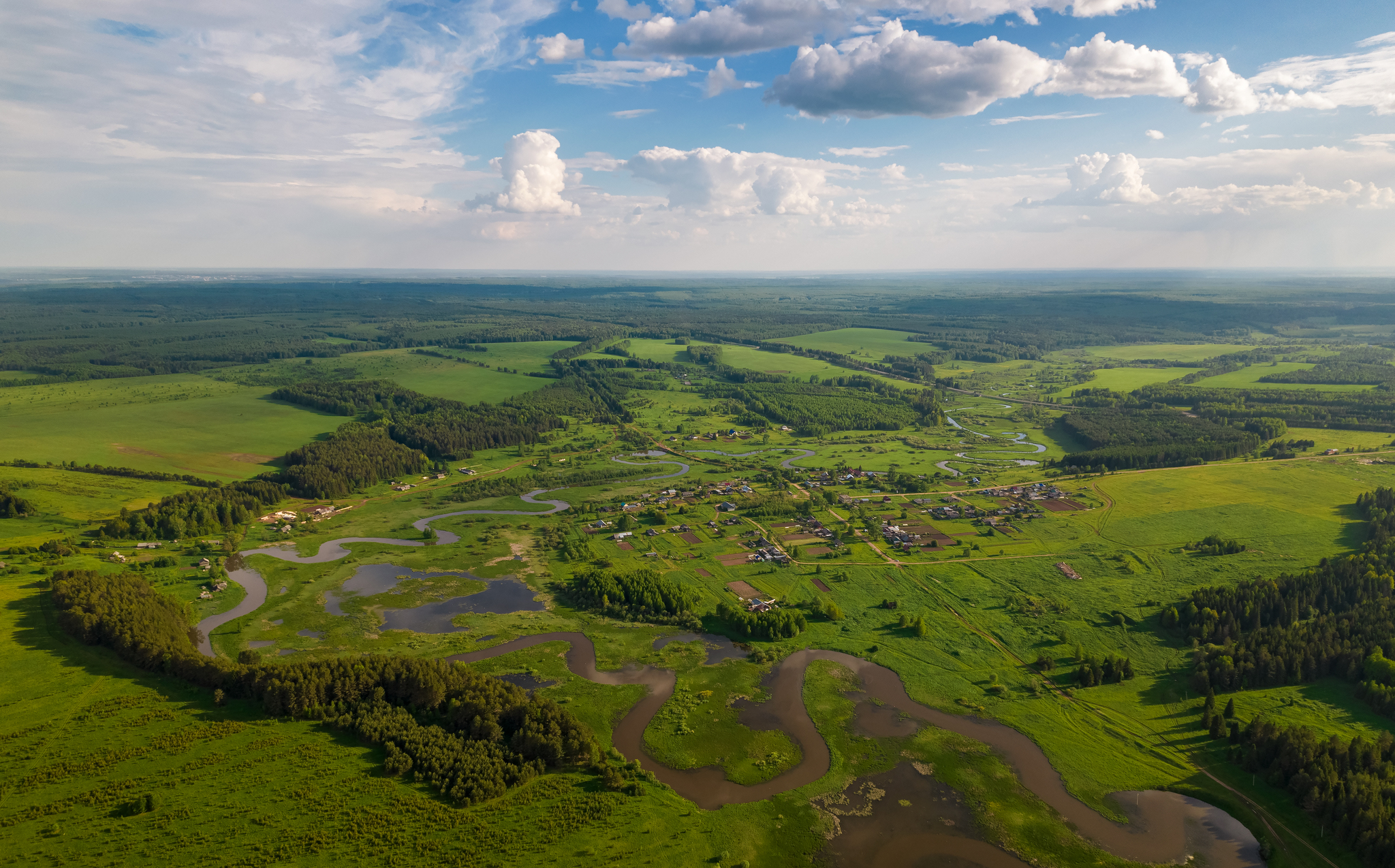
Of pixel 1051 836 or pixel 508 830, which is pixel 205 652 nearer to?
pixel 508 830

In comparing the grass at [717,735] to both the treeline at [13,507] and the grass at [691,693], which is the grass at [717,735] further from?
the treeline at [13,507]

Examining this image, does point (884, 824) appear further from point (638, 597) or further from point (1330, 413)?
point (1330, 413)

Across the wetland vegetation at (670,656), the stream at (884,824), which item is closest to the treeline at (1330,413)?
the wetland vegetation at (670,656)

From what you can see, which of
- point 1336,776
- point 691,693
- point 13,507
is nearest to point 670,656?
point 691,693

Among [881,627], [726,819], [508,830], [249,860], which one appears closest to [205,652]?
[249,860]

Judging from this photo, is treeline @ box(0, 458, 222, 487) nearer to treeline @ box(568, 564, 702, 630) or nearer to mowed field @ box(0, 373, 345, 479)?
mowed field @ box(0, 373, 345, 479)

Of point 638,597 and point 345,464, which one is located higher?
point 345,464
